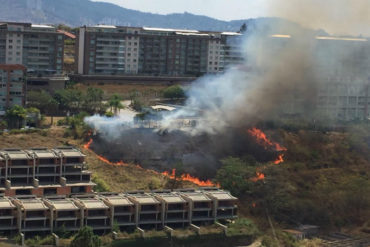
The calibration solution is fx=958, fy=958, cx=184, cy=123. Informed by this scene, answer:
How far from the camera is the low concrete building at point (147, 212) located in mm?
32062

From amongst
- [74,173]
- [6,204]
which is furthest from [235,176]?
[6,204]

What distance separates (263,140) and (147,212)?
12.1 meters

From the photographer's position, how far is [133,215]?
32.0 m

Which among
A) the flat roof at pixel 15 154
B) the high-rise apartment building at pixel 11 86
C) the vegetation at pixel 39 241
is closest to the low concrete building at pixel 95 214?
the vegetation at pixel 39 241

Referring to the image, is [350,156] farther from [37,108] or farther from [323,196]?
[37,108]

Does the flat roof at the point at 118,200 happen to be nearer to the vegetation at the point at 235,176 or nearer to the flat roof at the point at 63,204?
the flat roof at the point at 63,204

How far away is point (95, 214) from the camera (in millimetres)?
31312

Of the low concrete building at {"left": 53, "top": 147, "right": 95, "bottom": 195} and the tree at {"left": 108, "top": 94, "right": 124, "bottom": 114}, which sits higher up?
the tree at {"left": 108, "top": 94, "right": 124, "bottom": 114}

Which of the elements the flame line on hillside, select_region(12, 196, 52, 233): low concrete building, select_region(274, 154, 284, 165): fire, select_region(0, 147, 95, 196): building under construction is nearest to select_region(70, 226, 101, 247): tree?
select_region(12, 196, 52, 233): low concrete building

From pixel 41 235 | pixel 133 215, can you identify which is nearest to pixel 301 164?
pixel 133 215

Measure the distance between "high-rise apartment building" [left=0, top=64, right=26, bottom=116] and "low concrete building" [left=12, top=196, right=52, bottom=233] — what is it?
15369 millimetres

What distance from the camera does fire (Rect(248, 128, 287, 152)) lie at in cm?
4275

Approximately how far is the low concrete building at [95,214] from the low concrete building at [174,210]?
6.87ft

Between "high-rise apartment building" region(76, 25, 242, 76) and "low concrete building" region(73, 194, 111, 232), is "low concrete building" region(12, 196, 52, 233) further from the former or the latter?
"high-rise apartment building" region(76, 25, 242, 76)
